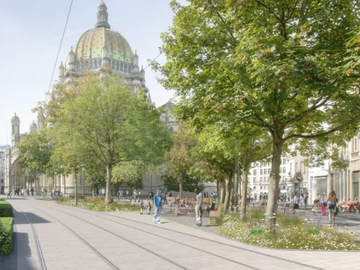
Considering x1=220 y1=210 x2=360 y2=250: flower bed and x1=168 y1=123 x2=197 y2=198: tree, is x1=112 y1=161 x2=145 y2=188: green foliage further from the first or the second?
x1=220 y1=210 x2=360 y2=250: flower bed

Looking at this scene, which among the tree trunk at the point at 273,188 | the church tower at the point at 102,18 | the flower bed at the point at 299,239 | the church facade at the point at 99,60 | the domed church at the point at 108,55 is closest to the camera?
the flower bed at the point at 299,239

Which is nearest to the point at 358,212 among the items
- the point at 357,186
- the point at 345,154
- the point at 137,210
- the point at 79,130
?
the point at 357,186

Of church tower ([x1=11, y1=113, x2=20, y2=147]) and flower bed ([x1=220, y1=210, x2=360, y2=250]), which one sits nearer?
flower bed ([x1=220, y1=210, x2=360, y2=250])

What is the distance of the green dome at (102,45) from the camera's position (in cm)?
13200

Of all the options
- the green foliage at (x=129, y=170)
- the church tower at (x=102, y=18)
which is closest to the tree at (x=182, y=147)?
the green foliage at (x=129, y=170)

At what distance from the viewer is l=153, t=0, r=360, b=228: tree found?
36.3 feet

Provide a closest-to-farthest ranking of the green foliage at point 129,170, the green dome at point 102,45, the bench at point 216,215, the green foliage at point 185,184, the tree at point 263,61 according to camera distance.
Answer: the tree at point 263,61 < the bench at point 216,215 < the green foliage at point 129,170 < the green foliage at point 185,184 < the green dome at point 102,45

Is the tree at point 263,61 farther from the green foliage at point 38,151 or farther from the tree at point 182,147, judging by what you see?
the green foliage at point 38,151

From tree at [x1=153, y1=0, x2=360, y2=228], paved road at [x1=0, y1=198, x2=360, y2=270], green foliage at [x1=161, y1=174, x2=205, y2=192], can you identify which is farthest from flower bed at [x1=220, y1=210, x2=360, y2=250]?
green foliage at [x1=161, y1=174, x2=205, y2=192]

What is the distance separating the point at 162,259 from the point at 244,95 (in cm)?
538

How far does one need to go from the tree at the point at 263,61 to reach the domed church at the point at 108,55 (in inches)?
4461

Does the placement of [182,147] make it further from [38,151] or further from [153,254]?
[38,151]

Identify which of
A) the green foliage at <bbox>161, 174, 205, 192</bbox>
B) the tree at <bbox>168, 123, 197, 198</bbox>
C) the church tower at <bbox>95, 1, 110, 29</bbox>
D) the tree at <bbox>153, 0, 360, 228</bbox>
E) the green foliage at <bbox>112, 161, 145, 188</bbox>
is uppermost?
the church tower at <bbox>95, 1, 110, 29</bbox>

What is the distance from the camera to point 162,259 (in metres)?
10.2
